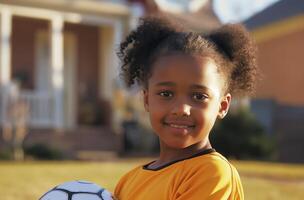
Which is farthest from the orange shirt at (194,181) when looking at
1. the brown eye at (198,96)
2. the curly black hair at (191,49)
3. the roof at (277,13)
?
the roof at (277,13)

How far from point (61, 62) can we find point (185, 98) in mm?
11540

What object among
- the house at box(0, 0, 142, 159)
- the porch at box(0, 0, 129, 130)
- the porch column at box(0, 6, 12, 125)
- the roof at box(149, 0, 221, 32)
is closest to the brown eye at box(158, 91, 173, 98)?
the house at box(0, 0, 142, 159)

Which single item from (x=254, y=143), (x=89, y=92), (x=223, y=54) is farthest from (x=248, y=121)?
(x=223, y=54)

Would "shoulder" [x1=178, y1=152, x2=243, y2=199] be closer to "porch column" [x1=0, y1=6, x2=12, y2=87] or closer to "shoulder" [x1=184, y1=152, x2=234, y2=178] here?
"shoulder" [x1=184, y1=152, x2=234, y2=178]

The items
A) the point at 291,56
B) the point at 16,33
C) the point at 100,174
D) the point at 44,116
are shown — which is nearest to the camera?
the point at 100,174

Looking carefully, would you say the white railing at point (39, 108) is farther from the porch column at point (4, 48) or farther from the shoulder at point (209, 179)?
the shoulder at point (209, 179)

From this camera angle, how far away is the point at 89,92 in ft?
50.8

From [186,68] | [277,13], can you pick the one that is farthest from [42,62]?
[186,68]

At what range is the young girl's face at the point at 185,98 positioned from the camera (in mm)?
2143

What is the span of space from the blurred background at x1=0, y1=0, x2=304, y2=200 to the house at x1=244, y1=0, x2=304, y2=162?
45 mm

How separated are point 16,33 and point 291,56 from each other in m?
9.07

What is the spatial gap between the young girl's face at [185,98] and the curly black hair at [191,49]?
0.06 m

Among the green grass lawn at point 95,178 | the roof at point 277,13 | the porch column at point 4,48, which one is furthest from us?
the roof at point 277,13

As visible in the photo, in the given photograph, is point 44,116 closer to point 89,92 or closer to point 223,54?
point 89,92
